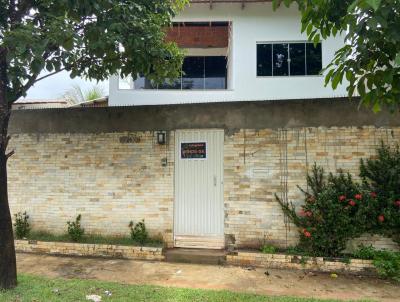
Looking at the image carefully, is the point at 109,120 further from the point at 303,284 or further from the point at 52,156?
the point at 303,284

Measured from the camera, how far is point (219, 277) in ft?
17.8

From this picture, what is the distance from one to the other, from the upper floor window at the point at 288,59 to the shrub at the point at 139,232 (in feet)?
21.1

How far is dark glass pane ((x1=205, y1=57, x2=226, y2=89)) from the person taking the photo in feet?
41.3

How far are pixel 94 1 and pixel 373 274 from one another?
5557 millimetres

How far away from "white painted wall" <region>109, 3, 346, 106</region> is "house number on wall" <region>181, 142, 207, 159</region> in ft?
14.1

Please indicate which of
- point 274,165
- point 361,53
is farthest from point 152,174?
point 361,53

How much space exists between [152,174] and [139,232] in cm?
109

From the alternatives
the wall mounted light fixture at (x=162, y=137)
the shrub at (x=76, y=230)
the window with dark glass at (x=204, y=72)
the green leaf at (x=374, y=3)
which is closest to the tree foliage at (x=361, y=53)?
the green leaf at (x=374, y=3)

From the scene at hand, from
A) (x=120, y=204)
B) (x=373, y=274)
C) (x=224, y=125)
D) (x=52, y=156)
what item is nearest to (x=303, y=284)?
(x=373, y=274)

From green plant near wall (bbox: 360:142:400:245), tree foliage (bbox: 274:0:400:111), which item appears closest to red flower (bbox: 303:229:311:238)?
green plant near wall (bbox: 360:142:400:245)

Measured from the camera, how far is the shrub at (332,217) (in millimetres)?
5645

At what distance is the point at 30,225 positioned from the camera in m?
7.23

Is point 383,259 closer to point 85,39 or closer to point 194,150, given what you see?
point 194,150

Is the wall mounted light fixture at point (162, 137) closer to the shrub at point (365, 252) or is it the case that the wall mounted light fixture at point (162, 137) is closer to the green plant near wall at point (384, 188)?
the green plant near wall at point (384, 188)
